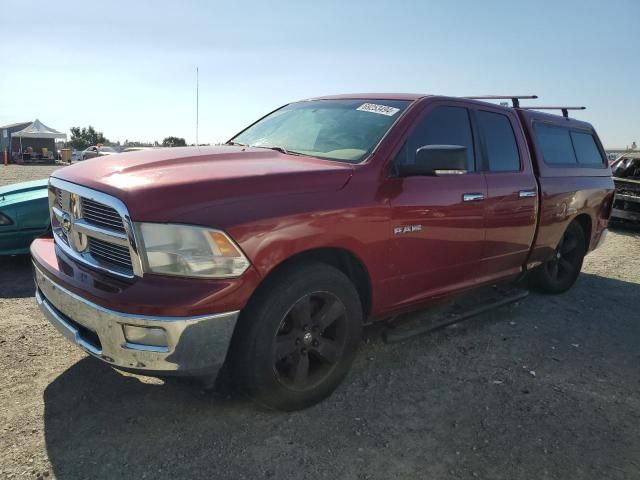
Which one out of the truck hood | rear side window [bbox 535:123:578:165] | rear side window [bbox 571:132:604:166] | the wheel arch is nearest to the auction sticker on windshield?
the truck hood

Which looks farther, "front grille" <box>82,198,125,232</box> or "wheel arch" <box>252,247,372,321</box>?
"wheel arch" <box>252,247,372,321</box>

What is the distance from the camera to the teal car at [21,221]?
17.1 feet

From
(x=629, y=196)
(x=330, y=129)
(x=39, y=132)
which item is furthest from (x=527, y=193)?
(x=39, y=132)

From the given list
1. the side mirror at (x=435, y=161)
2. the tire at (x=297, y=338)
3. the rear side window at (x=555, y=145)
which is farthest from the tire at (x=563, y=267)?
the tire at (x=297, y=338)

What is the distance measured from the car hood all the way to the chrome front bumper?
11.1ft

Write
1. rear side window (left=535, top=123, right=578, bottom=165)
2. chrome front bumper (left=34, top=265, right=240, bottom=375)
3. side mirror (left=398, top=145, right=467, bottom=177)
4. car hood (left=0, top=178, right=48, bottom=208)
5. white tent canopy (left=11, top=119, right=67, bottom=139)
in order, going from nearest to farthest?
chrome front bumper (left=34, top=265, right=240, bottom=375), side mirror (left=398, top=145, right=467, bottom=177), rear side window (left=535, top=123, right=578, bottom=165), car hood (left=0, top=178, right=48, bottom=208), white tent canopy (left=11, top=119, right=67, bottom=139)

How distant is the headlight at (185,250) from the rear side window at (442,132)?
1404 mm

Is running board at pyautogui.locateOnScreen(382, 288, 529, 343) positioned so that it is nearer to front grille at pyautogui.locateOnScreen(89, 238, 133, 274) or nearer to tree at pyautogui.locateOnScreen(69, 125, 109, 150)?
front grille at pyautogui.locateOnScreen(89, 238, 133, 274)

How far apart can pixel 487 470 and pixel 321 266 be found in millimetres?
1334

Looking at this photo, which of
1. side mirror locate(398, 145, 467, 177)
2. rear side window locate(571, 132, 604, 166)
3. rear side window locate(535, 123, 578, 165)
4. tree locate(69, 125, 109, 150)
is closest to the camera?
side mirror locate(398, 145, 467, 177)

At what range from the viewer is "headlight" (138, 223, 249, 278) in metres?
2.39

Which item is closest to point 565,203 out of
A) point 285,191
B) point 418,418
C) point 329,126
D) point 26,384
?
point 329,126

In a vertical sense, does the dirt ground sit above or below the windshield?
below

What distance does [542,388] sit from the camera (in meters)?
3.41
